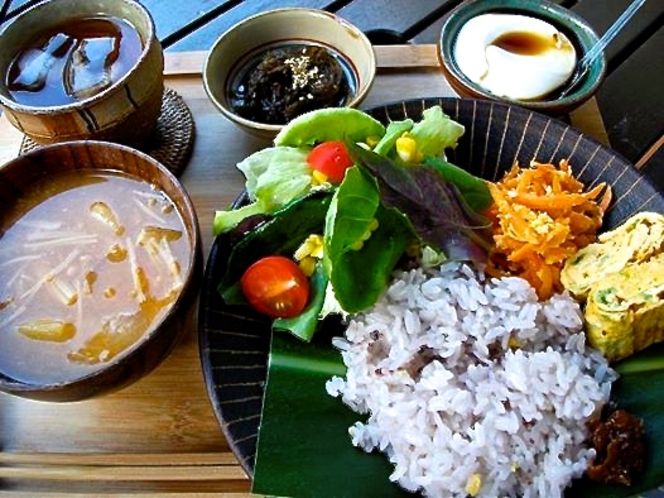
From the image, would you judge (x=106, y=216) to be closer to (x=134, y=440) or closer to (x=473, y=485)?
(x=134, y=440)

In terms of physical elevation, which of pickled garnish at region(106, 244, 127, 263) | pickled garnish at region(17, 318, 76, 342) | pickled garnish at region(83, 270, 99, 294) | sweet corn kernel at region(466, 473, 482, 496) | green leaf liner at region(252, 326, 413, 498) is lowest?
pickled garnish at region(17, 318, 76, 342)

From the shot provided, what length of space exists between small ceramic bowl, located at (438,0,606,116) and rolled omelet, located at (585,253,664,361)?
56 centimetres

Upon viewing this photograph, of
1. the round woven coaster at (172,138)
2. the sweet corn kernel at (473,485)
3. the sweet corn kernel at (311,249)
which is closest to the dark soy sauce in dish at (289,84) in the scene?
the round woven coaster at (172,138)

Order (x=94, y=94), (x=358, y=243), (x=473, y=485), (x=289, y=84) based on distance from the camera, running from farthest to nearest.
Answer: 1. (x=289, y=84)
2. (x=94, y=94)
3. (x=358, y=243)
4. (x=473, y=485)

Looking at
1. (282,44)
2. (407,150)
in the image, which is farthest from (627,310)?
(282,44)

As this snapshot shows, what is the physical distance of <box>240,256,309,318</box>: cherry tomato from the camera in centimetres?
156

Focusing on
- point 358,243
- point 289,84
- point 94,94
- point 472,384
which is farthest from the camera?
point 289,84

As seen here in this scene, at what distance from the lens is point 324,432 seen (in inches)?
57.2

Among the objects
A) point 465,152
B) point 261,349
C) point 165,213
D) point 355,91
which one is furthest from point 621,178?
point 165,213

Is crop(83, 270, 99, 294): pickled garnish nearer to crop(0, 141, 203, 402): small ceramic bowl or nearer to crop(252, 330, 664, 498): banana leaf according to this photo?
crop(0, 141, 203, 402): small ceramic bowl

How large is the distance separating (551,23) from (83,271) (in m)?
1.46

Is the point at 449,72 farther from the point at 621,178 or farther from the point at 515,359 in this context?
the point at 515,359

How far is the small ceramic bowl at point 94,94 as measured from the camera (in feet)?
5.59

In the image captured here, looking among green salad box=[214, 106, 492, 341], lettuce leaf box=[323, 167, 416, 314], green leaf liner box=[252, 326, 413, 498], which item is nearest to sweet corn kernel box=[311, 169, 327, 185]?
green salad box=[214, 106, 492, 341]
